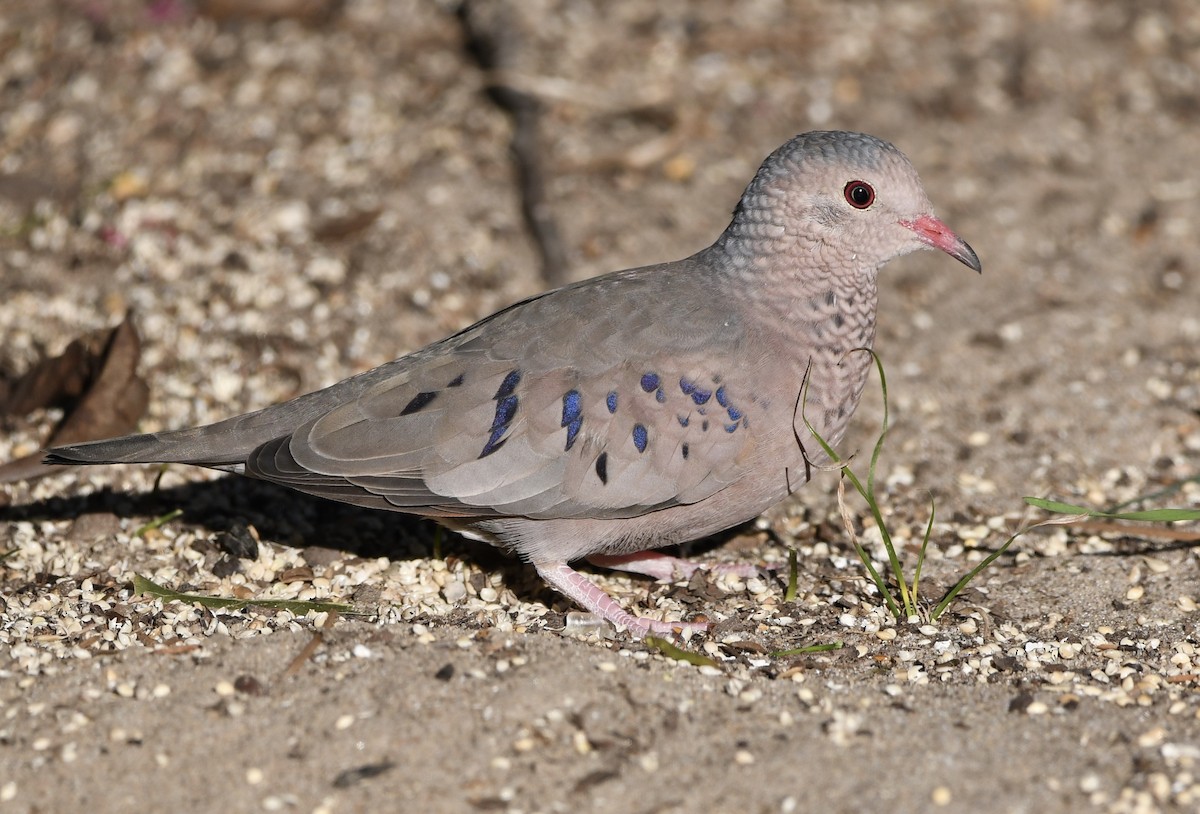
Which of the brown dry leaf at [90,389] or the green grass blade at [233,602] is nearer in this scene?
the green grass blade at [233,602]

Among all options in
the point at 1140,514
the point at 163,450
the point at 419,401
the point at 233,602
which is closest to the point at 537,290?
the point at 419,401

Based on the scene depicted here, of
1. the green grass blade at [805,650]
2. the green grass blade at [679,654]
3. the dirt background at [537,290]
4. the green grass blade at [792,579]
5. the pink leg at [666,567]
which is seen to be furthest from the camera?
the pink leg at [666,567]

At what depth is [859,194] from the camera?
4.46 meters

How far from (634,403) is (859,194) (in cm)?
101

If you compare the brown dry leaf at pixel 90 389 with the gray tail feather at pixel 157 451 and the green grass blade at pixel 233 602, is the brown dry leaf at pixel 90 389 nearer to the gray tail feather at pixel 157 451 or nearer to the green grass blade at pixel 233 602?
the gray tail feather at pixel 157 451

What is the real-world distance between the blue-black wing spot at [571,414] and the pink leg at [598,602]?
1.57 feet

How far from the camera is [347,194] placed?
714cm

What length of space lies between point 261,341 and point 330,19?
3.01m

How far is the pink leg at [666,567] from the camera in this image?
489cm

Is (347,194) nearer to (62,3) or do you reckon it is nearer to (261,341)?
(261,341)

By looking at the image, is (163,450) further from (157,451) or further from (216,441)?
(216,441)

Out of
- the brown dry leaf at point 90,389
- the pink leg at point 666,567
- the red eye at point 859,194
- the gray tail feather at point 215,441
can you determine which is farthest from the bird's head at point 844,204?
the brown dry leaf at point 90,389

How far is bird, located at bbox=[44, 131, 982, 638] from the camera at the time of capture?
430cm

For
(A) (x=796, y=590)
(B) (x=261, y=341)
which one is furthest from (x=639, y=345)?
(B) (x=261, y=341)
